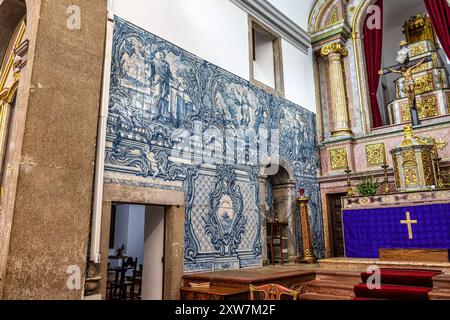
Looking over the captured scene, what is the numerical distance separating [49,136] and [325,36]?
→ 8111 millimetres

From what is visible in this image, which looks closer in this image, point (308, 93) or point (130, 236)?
point (308, 93)

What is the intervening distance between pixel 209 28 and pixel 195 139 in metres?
2.30

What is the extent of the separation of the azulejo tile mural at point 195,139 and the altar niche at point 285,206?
2.23 ft

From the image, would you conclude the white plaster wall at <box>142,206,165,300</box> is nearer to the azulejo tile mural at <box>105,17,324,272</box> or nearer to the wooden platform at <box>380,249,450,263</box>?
the azulejo tile mural at <box>105,17,324,272</box>

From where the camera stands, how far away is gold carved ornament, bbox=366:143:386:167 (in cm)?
849

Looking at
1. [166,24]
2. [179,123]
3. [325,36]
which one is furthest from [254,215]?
[325,36]

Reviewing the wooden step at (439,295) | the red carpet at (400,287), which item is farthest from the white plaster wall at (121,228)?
the wooden step at (439,295)

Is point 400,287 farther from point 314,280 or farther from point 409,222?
point 409,222

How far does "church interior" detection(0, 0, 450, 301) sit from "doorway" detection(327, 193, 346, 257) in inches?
1.9

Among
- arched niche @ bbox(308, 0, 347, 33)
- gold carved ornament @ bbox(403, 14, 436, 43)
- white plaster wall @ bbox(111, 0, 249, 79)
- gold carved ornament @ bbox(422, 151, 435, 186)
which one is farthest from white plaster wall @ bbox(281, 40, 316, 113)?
gold carved ornament @ bbox(403, 14, 436, 43)

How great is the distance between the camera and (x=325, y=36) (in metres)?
9.87

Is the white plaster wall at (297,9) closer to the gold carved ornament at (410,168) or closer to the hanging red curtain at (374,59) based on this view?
the hanging red curtain at (374,59)

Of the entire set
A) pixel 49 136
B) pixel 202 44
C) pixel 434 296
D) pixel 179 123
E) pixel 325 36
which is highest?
pixel 325 36
